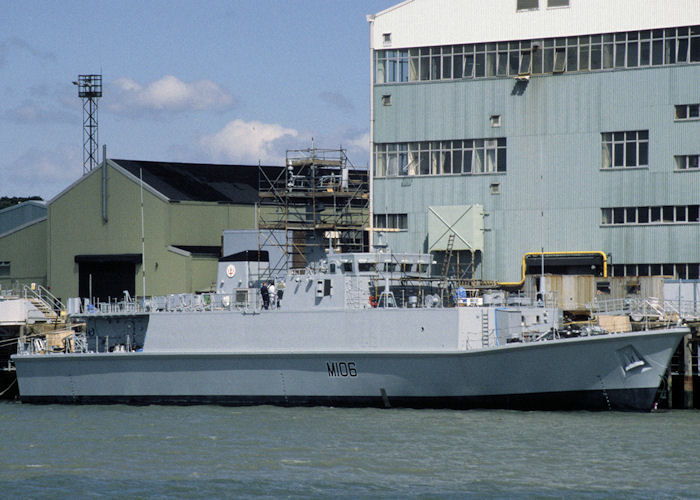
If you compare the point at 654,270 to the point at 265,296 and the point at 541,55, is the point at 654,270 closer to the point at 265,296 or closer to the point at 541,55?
the point at 541,55

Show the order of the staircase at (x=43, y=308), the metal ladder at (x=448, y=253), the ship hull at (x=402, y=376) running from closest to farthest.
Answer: the ship hull at (x=402, y=376) < the metal ladder at (x=448, y=253) < the staircase at (x=43, y=308)

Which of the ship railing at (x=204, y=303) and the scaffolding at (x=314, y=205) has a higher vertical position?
the scaffolding at (x=314, y=205)

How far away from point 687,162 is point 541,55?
21.9 ft

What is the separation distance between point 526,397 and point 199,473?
11.2 m

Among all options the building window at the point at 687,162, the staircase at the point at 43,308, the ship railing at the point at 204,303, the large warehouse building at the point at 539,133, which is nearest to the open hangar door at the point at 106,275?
the staircase at the point at 43,308

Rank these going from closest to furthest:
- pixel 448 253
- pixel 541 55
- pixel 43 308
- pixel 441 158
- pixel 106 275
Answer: pixel 541 55 < pixel 448 253 < pixel 441 158 < pixel 43 308 < pixel 106 275

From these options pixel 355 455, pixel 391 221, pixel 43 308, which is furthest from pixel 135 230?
pixel 355 455

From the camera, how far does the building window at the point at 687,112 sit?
41.0 metres

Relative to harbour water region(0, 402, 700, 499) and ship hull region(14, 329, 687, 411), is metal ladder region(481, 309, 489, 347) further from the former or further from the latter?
harbour water region(0, 402, 700, 499)

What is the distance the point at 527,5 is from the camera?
42.8 metres

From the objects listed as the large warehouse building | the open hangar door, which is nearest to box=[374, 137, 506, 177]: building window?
the large warehouse building

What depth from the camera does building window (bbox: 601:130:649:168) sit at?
41625 millimetres

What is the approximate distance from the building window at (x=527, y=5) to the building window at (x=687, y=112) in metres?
6.37

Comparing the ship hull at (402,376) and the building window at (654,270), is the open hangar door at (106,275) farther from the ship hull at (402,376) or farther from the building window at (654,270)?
the building window at (654,270)
